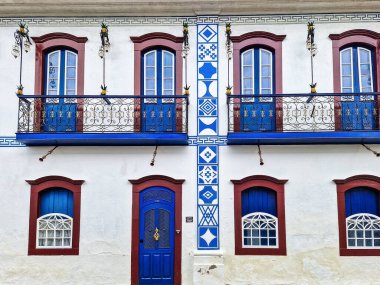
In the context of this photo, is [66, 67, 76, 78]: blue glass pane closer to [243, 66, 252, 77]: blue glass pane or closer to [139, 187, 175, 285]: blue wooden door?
[139, 187, 175, 285]: blue wooden door

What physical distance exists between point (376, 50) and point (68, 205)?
30.2ft

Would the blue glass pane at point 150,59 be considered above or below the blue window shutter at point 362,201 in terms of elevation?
above

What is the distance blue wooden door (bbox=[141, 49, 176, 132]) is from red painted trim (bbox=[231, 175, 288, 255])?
2321 mm

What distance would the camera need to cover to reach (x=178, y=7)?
12727 mm

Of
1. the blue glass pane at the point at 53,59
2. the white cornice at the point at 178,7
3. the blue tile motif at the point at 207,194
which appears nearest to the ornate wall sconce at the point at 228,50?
the white cornice at the point at 178,7

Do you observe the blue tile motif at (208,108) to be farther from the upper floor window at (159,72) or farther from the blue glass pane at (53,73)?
the blue glass pane at (53,73)

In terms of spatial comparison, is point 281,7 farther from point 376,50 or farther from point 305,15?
point 376,50

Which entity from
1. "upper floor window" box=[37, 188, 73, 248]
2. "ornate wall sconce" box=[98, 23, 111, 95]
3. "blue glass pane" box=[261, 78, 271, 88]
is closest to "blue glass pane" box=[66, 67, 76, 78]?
"ornate wall sconce" box=[98, 23, 111, 95]

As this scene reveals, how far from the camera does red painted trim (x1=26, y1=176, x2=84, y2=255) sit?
39.7 ft

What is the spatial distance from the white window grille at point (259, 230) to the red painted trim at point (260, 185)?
0.13m

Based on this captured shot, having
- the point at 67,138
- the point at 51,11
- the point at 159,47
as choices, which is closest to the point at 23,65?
the point at 51,11

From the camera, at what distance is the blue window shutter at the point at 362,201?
39.9ft

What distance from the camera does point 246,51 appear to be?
12.9 metres

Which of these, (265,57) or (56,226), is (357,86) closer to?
(265,57)
